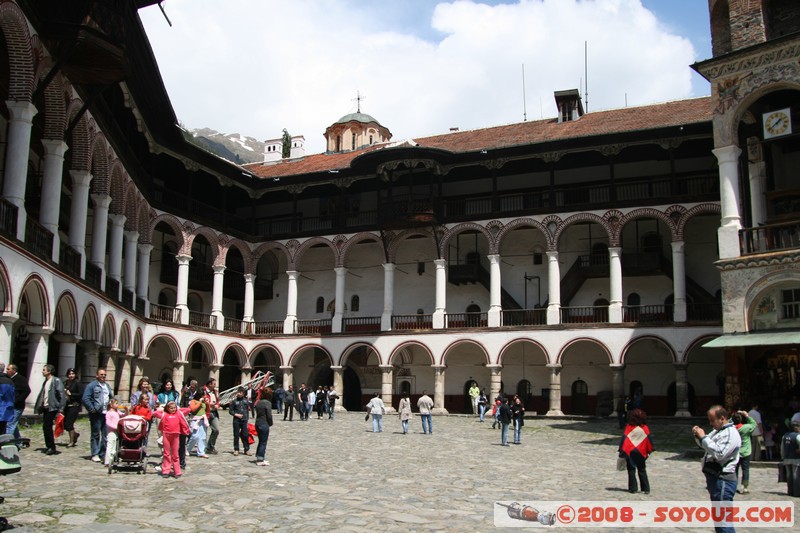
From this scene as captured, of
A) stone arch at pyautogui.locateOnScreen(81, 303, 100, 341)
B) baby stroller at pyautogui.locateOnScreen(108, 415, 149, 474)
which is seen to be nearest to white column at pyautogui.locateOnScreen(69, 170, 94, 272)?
stone arch at pyautogui.locateOnScreen(81, 303, 100, 341)

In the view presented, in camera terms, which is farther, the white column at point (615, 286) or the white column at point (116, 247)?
the white column at point (615, 286)

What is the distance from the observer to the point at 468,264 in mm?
33344

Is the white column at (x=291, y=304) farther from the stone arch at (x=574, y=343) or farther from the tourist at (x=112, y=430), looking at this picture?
the tourist at (x=112, y=430)

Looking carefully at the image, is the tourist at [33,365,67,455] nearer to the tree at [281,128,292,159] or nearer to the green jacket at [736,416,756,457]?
the green jacket at [736,416,756,457]

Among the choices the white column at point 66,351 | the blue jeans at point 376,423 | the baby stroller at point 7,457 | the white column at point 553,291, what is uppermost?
the white column at point 553,291

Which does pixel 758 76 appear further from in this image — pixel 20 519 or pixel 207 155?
pixel 207 155

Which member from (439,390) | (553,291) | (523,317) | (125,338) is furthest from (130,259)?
(553,291)

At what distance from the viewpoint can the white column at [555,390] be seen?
29500mm

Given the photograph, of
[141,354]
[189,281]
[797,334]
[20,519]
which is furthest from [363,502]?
[189,281]

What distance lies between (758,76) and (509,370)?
53.1ft

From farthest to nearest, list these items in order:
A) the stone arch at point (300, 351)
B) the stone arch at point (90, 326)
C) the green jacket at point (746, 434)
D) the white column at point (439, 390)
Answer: the stone arch at point (300, 351) → the white column at point (439, 390) → the stone arch at point (90, 326) → the green jacket at point (746, 434)

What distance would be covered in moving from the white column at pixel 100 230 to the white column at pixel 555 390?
16.0 meters

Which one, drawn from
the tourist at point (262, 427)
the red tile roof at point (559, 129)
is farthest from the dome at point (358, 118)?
the tourist at point (262, 427)

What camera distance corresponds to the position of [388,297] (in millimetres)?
33781
